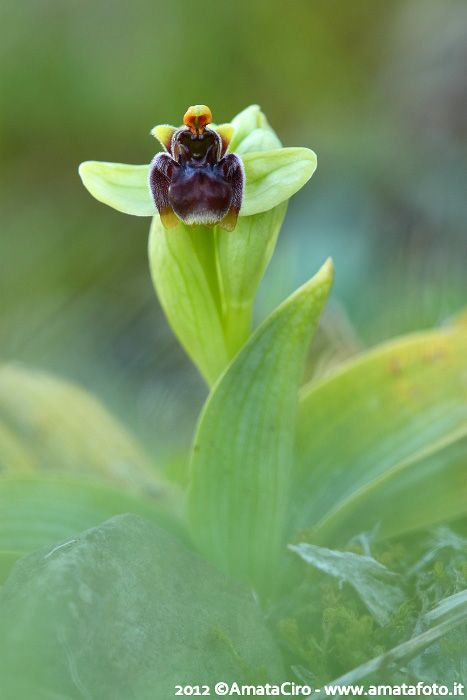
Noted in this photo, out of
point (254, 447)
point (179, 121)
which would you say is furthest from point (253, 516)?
point (179, 121)

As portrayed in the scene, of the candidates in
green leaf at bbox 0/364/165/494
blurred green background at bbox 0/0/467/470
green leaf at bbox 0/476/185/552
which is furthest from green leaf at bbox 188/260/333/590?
blurred green background at bbox 0/0/467/470

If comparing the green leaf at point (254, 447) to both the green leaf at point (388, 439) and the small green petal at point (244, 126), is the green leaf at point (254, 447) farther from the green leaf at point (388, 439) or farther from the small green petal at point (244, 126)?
the small green petal at point (244, 126)

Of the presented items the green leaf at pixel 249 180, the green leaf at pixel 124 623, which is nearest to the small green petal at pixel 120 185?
the green leaf at pixel 249 180

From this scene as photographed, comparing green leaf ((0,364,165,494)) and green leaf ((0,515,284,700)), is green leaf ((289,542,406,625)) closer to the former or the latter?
green leaf ((0,515,284,700))

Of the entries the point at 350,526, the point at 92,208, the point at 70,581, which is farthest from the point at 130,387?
the point at 70,581

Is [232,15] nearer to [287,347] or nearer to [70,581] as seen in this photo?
[287,347]

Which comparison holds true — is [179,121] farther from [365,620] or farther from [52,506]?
[365,620]

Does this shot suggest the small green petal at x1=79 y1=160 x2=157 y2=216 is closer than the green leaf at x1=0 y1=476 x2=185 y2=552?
Yes

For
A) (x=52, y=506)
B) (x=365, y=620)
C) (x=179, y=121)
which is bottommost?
(x=365, y=620)
